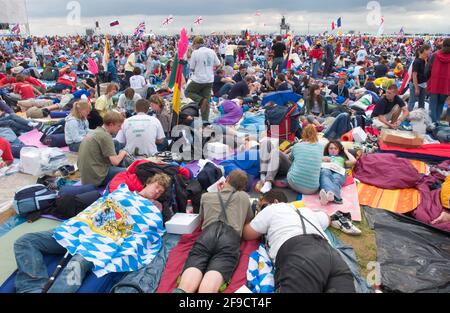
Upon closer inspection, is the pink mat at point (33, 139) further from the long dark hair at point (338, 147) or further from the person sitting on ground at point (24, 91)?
the long dark hair at point (338, 147)

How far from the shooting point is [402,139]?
629cm

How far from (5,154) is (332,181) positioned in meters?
5.13

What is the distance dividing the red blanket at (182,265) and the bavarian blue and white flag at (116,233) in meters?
0.21

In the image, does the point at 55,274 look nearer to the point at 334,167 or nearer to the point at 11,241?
the point at 11,241

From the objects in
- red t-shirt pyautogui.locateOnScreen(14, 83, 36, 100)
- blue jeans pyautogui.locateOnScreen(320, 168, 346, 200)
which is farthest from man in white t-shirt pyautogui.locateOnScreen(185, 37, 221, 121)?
red t-shirt pyautogui.locateOnScreen(14, 83, 36, 100)

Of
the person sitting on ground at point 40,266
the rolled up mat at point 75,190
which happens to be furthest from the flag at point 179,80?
the person sitting on ground at point 40,266

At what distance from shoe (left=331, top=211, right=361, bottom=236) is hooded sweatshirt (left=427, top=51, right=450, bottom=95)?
501cm

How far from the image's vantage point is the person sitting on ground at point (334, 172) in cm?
455

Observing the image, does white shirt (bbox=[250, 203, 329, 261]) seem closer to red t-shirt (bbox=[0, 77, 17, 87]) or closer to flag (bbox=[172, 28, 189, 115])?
flag (bbox=[172, 28, 189, 115])

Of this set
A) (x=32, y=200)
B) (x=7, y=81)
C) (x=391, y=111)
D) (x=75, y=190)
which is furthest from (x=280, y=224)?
(x=7, y=81)
